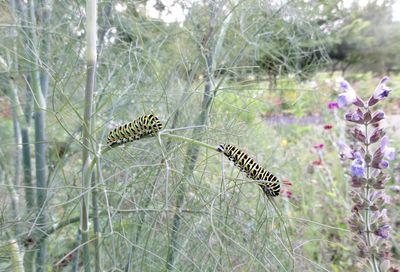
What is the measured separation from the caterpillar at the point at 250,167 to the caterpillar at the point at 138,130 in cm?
15

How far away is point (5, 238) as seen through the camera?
5.15ft

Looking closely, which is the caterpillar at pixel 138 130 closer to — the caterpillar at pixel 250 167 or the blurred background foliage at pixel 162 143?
the blurred background foliage at pixel 162 143

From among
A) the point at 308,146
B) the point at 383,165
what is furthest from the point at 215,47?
the point at 308,146

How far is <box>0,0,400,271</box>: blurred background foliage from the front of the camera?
1237mm

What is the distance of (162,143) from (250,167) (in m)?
0.42

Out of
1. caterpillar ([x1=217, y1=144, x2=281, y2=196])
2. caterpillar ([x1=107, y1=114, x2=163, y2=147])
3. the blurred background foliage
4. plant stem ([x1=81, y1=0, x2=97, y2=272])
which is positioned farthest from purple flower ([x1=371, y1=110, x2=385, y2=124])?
plant stem ([x1=81, y1=0, x2=97, y2=272])

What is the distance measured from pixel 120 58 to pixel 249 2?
72cm

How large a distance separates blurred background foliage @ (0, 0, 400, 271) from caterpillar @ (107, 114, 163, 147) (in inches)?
2.0

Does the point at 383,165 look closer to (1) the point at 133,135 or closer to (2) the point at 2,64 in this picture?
(1) the point at 133,135

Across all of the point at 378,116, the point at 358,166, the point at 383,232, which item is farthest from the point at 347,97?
the point at 383,232

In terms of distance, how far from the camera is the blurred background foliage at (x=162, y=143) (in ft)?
4.06

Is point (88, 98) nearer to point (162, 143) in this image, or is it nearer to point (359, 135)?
point (162, 143)

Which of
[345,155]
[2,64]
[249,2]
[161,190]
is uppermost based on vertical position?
[249,2]

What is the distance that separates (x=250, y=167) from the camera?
1.03 metres
